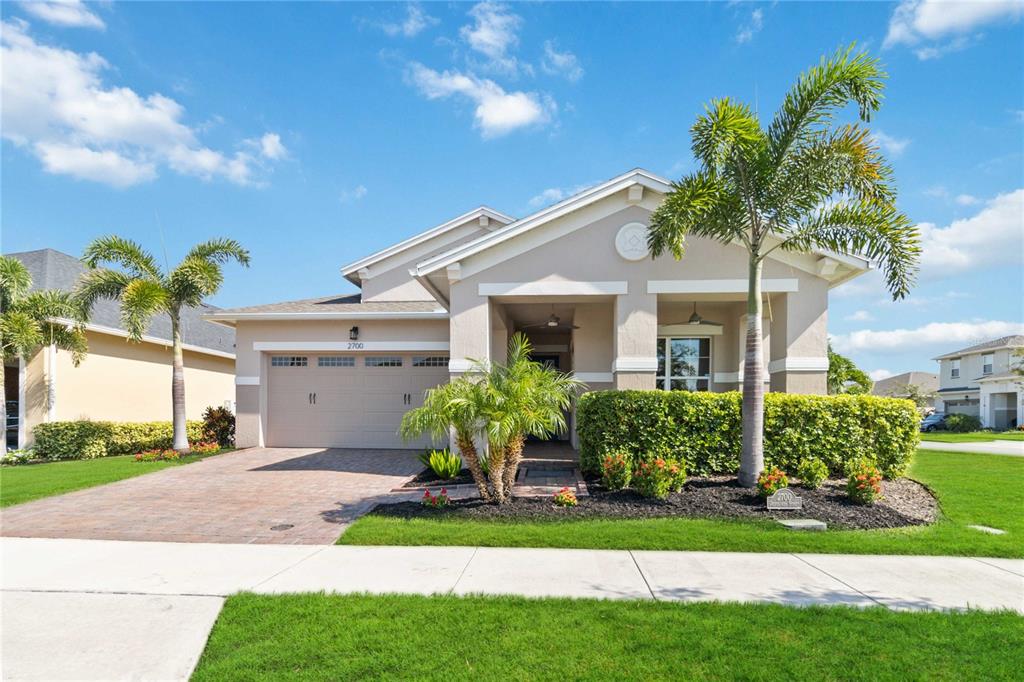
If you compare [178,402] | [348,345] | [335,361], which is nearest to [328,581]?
[348,345]

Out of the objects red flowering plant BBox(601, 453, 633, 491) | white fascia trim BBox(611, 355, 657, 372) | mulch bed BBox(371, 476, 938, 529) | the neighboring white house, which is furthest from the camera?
the neighboring white house

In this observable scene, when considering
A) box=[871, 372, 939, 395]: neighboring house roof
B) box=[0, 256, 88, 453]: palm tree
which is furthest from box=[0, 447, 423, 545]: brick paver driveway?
box=[871, 372, 939, 395]: neighboring house roof

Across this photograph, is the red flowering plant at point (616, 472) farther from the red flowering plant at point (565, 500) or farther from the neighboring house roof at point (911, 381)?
the neighboring house roof at point (911, 381)

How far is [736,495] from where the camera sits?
26.7ft

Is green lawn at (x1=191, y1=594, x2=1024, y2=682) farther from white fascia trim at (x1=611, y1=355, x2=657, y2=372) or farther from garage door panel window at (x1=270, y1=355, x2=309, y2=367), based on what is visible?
garage door panel window at (x1=270, y1=355, x2=309, y2=367)

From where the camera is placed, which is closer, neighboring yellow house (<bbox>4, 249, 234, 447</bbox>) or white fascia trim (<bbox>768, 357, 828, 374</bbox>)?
white fascia trim (<bbox>768, 357, 828, 374</bbox>)

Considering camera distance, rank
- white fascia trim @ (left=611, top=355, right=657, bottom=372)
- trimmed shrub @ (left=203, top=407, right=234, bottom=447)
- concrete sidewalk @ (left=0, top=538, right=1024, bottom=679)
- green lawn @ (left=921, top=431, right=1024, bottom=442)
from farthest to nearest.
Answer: green lawn @ (left=921, top=431, right=1024, bottom=442), trimmed shrub @ (left=203, top=407, right=234, bottom=447), white fascia trim @ (left=611, top=355, right=657, bottom=372), concrete sidewalk @ (left=0, top=538, right=1024, bottom=679)

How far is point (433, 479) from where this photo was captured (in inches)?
407

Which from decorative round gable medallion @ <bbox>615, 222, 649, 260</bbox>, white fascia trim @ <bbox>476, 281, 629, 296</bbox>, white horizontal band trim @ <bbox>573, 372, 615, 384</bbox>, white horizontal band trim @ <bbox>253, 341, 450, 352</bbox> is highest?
decorative round gable medallion @ <bbox>615, 222, 649, 260</bbox>

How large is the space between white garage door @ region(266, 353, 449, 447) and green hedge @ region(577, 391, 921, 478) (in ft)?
22.9

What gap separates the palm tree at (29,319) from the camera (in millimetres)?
13652

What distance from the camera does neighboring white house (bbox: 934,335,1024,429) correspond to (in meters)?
32.8

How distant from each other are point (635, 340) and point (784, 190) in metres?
3.70

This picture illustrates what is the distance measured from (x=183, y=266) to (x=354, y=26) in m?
8.40
